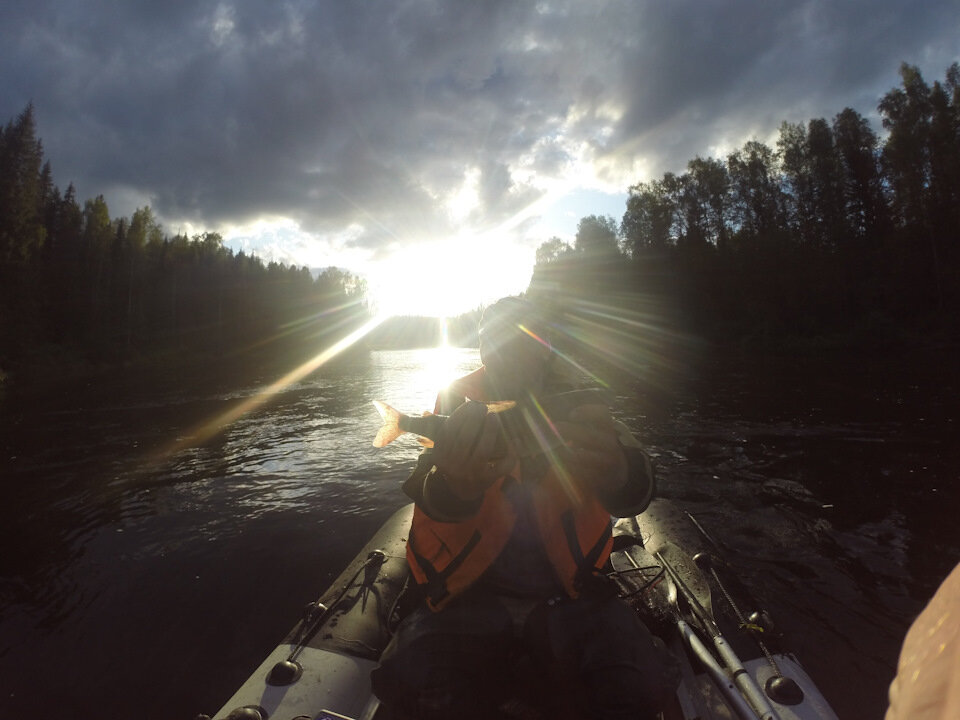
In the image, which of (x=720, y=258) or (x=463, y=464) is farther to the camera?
(x=720, y=258)

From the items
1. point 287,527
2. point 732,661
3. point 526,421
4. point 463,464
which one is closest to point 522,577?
point 463,464

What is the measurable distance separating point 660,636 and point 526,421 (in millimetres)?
2121

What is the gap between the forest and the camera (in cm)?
3155

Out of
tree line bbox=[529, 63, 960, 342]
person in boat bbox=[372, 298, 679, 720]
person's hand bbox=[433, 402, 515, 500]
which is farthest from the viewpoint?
tree line bbox=[529, 63, 960, 342]

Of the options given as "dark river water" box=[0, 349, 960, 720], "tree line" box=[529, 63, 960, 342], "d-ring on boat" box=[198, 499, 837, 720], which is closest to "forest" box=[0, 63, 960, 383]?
"tree line" box=[529, 63, 960, 342]

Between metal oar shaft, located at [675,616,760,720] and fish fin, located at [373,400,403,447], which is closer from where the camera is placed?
metal oar shaft, located at [675,616,760,720]

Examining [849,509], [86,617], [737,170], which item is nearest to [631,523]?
[849,509]

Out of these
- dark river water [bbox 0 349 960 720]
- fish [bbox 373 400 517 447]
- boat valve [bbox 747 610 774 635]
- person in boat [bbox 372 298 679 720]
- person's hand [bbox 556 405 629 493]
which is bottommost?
dark river water [bbox 0 349 960 720]

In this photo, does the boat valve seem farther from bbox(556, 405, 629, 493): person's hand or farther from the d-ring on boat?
bbox(556, 405, 629, 493): person's hand

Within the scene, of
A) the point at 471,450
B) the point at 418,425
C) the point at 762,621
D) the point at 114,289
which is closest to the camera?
the point at 471,450

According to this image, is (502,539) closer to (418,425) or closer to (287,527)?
(418,425)

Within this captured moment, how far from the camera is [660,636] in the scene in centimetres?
353

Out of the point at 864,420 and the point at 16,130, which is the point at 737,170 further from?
the point at 16,130

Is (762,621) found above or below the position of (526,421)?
below
